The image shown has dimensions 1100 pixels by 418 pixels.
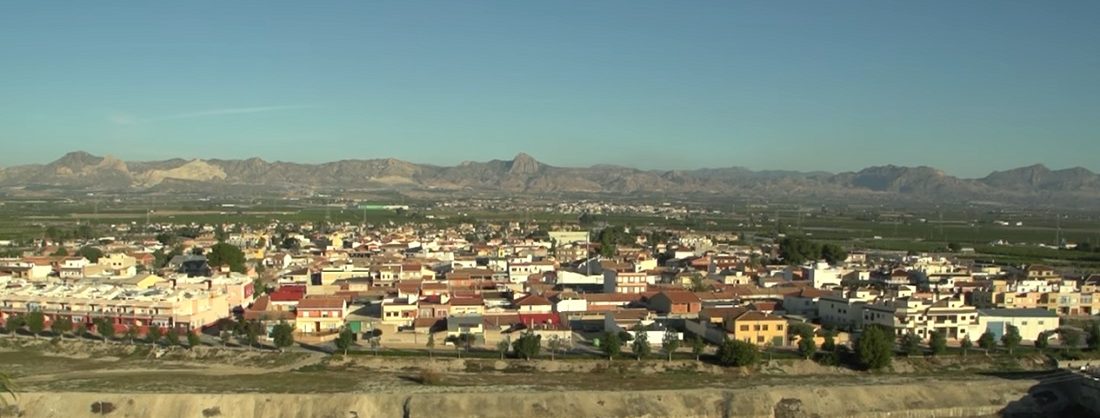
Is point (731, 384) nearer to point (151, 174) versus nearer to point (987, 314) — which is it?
point (987, 314)

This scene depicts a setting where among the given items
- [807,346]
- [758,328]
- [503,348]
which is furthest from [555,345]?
[807,346]

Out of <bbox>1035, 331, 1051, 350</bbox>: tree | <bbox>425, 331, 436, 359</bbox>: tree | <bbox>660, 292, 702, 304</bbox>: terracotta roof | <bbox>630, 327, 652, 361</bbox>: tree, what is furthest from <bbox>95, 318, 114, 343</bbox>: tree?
<bbox>1035, 331, 1051, 350</bbox>: tree

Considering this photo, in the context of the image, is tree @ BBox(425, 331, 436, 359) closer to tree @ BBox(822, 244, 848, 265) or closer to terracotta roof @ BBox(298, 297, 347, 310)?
→ terracotta roof @ BBox(298, 297, 347, 310)

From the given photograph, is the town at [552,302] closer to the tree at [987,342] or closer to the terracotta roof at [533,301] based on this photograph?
the terracotta roof at [533,301]

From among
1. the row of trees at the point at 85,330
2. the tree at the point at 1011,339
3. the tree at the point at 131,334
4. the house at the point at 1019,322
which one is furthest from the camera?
the house at the point at 1019,322

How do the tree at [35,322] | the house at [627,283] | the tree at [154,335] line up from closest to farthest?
→ the tree at [154,335] < the tree at [35,322] < the house at [627,283]

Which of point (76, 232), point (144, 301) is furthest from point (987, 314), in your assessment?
point (76, 232)

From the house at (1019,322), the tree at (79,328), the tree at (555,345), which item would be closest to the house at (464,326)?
the tree at (555,345)
